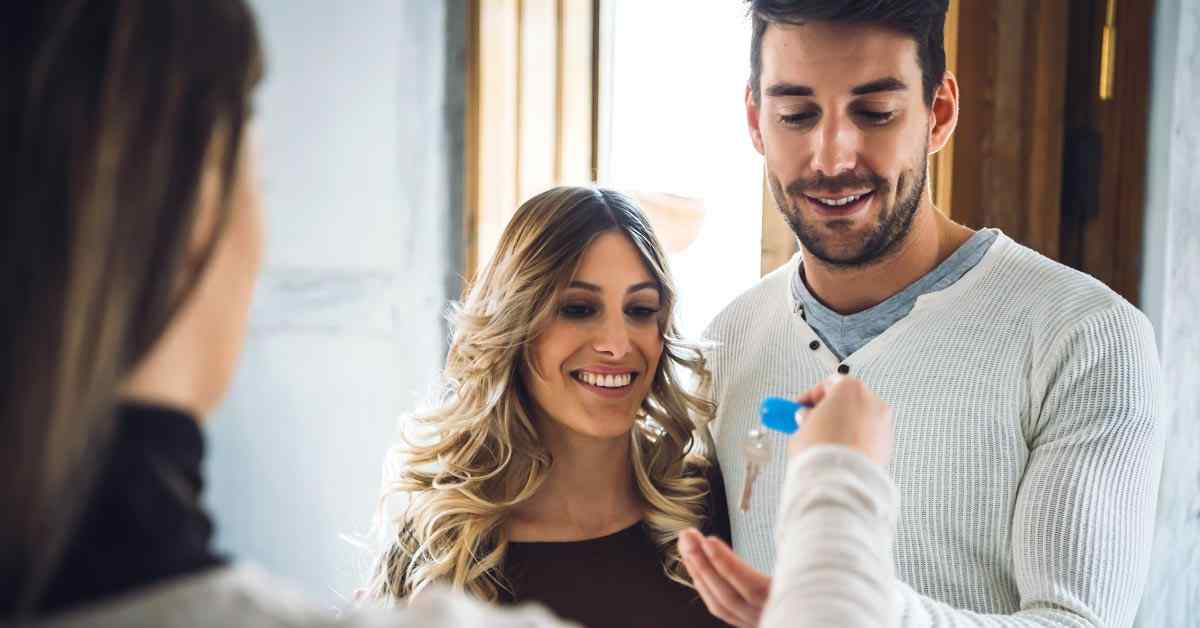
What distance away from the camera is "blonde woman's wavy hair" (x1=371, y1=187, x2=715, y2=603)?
5.28 ft

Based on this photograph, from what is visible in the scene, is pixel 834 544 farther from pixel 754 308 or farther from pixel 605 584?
pixel 754 308

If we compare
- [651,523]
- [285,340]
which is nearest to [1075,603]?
[651,523]

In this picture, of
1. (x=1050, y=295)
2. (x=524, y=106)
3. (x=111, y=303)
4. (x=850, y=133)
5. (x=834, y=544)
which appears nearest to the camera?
(x=111, y=303)

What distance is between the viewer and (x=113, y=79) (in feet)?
1.69

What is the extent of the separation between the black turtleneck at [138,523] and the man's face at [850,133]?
1116 millimetres

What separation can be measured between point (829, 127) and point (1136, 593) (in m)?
0.71

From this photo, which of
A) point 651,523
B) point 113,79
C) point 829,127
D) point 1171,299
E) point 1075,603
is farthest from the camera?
point 1171,299

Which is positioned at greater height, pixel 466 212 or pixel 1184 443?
pixel 466 212

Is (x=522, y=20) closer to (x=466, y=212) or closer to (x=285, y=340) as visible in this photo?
(x=466, y=212)

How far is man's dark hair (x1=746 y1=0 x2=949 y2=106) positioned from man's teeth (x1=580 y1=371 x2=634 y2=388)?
56cm

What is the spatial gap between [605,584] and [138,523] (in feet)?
3.58

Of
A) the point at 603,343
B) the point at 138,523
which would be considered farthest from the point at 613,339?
the point at 138,523

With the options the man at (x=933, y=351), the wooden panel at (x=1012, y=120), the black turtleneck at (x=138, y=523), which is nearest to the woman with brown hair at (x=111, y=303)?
the black turtleneck at (x=138, y=523)

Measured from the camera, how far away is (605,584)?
1.56 meters
